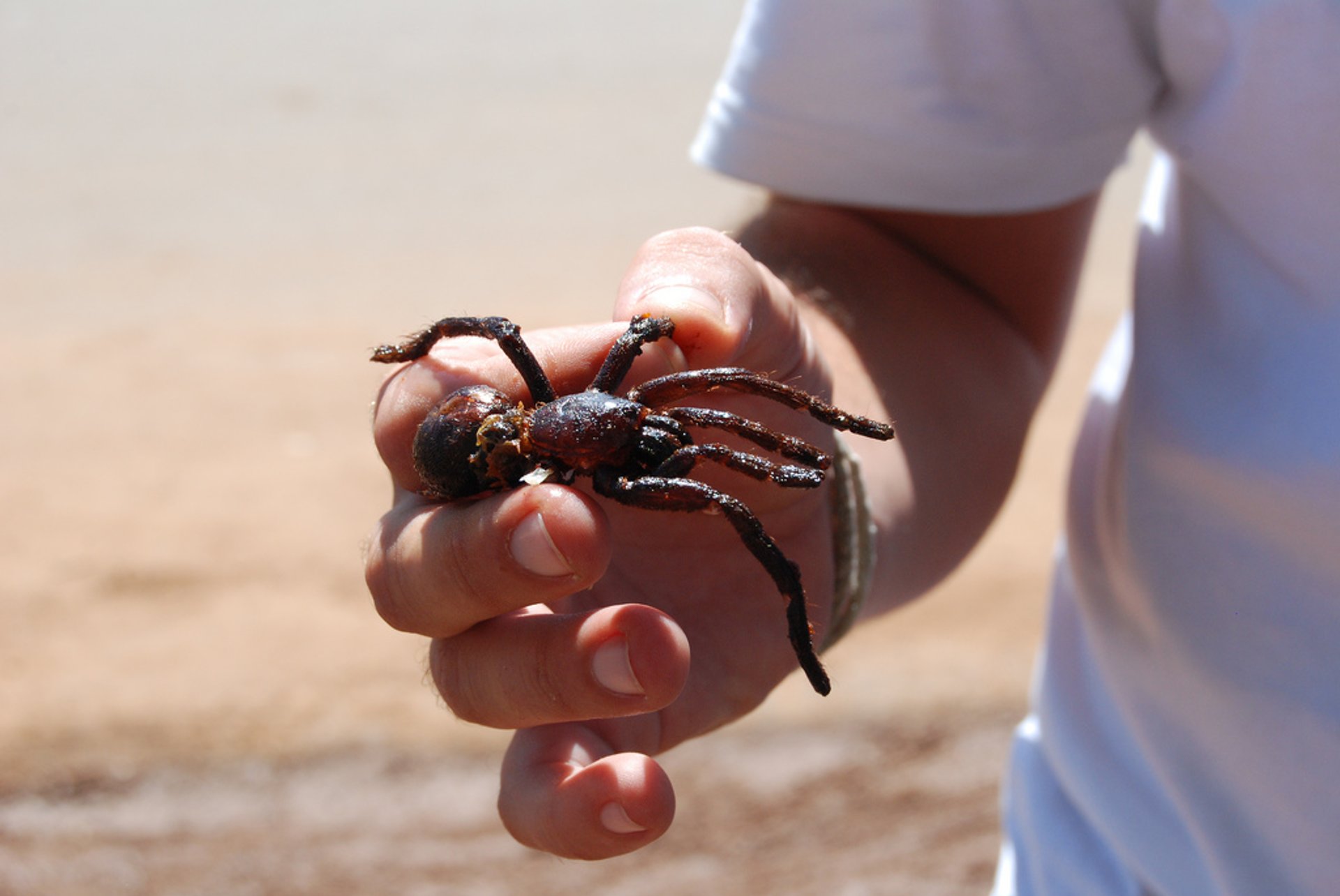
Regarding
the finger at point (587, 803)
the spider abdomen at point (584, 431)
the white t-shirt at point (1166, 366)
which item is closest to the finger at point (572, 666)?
the finger at point (587, 803)

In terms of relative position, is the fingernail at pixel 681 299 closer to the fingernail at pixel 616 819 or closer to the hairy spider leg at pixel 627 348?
the hairy spider leg at pixel 627 348

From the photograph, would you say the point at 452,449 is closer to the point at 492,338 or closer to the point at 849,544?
the point at 492,338

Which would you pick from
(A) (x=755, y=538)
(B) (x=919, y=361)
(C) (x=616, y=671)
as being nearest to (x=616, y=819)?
(C) (x=616, y=671)

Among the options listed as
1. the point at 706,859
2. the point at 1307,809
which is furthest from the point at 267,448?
the point at 1307,809

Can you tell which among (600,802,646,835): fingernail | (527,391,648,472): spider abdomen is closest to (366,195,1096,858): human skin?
(600,802,646,835): fingernail

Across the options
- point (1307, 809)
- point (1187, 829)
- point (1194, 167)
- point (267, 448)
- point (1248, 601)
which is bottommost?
point (267, 448)

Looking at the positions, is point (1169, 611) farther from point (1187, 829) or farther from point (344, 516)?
point (344, 516)
